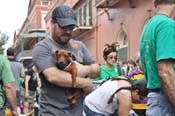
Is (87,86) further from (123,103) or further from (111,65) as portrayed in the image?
(111,65)

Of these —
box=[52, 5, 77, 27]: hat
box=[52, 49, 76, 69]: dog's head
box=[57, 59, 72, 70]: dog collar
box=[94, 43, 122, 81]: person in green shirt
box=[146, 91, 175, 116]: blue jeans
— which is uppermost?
box=[52, 5, 77, 27]: hat

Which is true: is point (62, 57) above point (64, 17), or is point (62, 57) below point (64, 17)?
below

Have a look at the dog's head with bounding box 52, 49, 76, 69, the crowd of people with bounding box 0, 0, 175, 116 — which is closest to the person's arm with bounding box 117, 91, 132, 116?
the crowd of people with bounding box 0, 0, 175, 116

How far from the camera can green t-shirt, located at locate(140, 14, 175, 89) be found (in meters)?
4.04

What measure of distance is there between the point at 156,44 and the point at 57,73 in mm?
974

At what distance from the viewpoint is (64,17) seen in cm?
464

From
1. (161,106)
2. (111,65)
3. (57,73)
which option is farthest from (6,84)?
(111,65)

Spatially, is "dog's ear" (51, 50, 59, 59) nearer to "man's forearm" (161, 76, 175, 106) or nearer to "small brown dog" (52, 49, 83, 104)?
"small brown dog" (52, 49, 83, 104)

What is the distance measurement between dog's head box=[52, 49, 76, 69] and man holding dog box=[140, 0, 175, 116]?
0.69m

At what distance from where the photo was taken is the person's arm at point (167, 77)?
13.0ft

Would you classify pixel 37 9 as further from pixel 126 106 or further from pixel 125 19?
pixel 126 106

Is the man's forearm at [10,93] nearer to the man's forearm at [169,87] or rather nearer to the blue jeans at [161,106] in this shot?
the blue jeans at [161,106]

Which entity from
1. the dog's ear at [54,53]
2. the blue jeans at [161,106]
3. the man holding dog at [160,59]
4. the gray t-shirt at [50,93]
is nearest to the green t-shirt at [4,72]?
the gray t-shirt at [50,93]

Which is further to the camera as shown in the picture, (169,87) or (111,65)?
(111,65)
